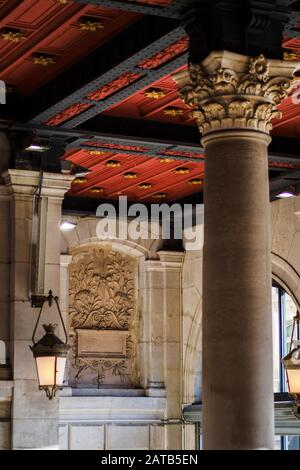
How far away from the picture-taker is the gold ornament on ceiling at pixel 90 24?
1535 cm

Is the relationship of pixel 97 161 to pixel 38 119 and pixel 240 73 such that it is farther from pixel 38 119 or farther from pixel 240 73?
pixel 240 73

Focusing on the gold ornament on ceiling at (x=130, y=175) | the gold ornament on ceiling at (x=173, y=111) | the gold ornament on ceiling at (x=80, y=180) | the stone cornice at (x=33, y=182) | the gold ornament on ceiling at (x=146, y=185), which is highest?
the gold ornament on ceiling at (x=173, y=111)

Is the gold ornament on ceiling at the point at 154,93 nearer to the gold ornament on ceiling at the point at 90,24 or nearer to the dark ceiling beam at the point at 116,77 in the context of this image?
the dark ceiling beam at the point at 116,77

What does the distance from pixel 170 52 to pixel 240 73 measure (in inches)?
92.7

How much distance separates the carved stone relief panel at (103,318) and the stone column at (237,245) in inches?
486

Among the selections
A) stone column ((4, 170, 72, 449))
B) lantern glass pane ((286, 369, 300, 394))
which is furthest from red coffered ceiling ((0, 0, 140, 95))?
lantern glass pane ((286, 369, 300, 394))

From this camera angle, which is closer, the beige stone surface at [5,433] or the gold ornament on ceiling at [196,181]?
the beige stone surface at [5,433]

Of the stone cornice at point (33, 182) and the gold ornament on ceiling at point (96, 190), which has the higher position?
the gold ornament on ceiling at point (96, 190)

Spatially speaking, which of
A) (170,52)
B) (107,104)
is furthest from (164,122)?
(170,52)

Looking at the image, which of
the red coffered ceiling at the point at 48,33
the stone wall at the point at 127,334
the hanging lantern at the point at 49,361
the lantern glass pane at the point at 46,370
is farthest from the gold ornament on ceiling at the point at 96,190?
the lantern glass pane at the point at 46,370

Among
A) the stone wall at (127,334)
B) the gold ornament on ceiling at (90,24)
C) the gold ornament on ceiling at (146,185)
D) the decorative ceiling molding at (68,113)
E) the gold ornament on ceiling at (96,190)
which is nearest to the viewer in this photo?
the gold ornament on ceiling at (90,24)

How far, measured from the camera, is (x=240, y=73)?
1331cm

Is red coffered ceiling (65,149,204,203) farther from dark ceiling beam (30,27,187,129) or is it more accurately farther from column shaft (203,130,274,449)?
column shaft (203,130,274,449)

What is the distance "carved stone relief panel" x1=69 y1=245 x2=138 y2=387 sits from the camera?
25.5m
